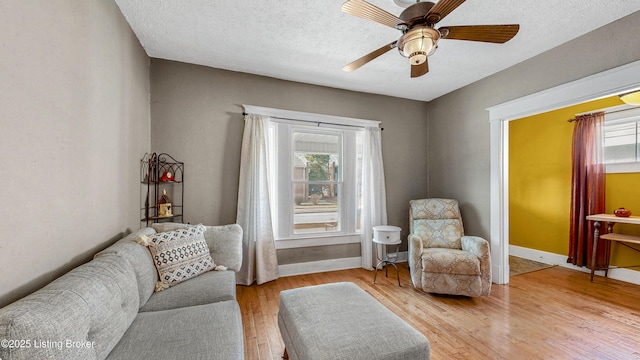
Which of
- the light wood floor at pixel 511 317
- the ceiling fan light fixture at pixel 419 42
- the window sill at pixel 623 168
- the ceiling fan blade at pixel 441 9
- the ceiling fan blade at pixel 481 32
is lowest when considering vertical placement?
the light wood floor at pixel 511 317

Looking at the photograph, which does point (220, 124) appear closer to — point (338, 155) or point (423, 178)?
point (338, 155)

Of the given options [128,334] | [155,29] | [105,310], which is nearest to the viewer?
[105,310]

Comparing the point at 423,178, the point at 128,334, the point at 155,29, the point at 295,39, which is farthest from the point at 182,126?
the point at 423,178

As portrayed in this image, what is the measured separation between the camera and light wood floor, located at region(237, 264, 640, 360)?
6.26ft

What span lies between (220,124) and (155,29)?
3.63 feet

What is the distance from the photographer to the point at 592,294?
112 inches

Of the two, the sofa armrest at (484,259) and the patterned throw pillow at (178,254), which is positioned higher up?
the patterned throw pillow at (178,254)

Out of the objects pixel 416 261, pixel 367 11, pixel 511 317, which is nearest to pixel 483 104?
pixel 416 261

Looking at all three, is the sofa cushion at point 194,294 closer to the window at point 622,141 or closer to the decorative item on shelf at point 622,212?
the decorative item on shelf at point 622,212

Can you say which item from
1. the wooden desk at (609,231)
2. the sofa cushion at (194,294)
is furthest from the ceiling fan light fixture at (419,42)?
the wooden desk at (609,231)

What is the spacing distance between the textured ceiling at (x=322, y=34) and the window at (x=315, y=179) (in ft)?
2.59

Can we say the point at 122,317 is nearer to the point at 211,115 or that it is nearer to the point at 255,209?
the point at 255,209

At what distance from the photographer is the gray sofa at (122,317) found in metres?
0.80

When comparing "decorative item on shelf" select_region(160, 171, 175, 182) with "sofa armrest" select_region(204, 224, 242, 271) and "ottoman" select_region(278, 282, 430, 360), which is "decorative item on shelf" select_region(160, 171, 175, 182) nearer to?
"sofa armrest" select_region(204, 224, 242, 271)
